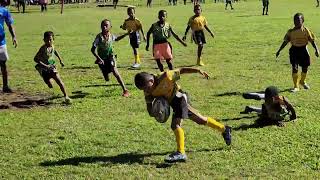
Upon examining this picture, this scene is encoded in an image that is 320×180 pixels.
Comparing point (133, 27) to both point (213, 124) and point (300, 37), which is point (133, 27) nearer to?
point (300, 37)

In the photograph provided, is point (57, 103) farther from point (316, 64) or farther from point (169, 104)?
point (316, 64)

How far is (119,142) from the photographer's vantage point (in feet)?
28.2

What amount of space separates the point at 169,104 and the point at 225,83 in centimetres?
604

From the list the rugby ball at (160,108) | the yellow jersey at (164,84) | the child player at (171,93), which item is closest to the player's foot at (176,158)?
A: the child player at (171,93)

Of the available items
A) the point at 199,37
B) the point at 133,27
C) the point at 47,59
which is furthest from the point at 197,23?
the point at 47,59

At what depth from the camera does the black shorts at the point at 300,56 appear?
1212cm

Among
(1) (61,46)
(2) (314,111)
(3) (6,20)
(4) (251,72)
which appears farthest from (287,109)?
(1) (61,46)

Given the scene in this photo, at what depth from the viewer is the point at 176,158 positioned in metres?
7.41

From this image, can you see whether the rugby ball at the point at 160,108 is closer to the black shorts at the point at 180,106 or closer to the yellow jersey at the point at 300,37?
the black shorts at the point at 180,106

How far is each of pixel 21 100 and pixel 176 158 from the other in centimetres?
564

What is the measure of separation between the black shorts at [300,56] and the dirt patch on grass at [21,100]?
5518 millimetres

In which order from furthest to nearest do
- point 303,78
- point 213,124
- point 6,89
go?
point 6,89 < point 303,78 < point 213,124

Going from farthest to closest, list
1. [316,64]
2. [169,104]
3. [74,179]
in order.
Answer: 1. [316,64]
2. [169,104]
3. [74,179]

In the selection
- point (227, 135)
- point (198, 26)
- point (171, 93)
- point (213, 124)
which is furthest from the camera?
point (198, 26)
